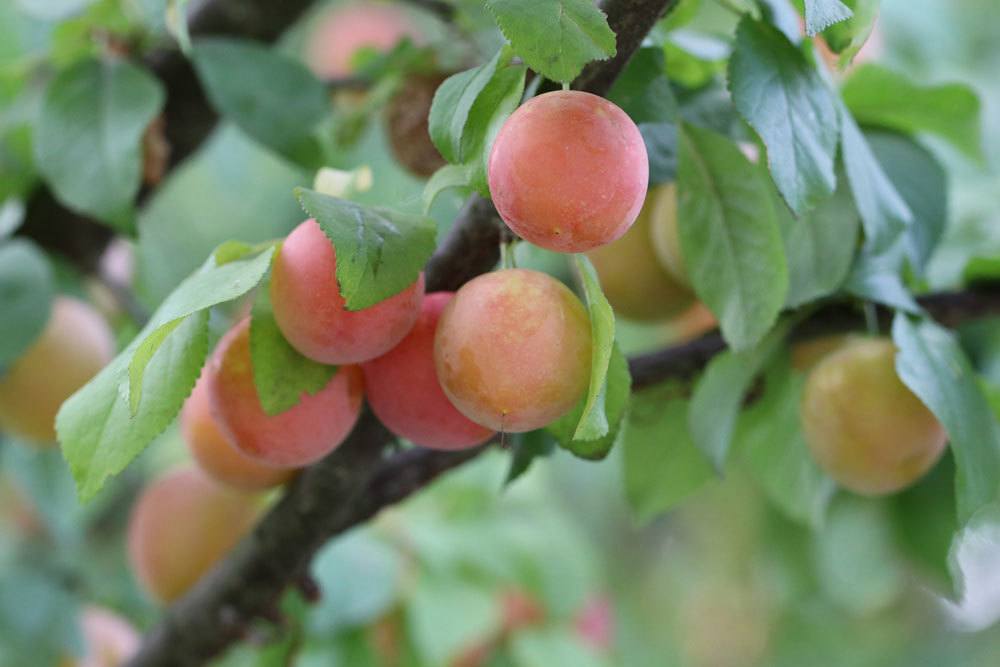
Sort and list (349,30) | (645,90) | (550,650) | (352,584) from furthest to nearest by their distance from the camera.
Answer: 1. (349,30)
2. (550,650)
3. (352,584)
4. (645,90)

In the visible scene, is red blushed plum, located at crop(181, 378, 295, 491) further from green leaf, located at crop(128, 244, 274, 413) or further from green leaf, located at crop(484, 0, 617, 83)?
green leaf, located at crop(484, 0, 617, 83)

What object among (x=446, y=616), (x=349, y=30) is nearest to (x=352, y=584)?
(x=446, y=616)

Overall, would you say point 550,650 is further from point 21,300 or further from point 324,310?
point 324,310

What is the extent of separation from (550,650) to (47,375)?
0.40 meters

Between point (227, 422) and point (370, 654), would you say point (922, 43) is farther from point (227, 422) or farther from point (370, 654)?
point (227, 422)

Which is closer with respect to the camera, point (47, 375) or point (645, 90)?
point (645, 90)

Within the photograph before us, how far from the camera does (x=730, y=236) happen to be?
40cm

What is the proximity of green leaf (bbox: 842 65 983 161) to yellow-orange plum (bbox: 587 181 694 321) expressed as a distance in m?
0.10

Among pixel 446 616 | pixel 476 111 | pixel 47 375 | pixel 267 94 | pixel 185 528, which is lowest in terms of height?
pixel 446 616

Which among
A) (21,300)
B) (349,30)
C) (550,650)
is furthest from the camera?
(349,30)

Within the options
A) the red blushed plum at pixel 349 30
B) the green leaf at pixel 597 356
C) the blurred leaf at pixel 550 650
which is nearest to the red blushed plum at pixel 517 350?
the green leaf at pixel 597 356

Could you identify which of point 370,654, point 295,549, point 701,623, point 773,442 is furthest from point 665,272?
point 701,623

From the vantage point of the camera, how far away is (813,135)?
1.22ft

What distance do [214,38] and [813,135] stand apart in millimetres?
384
